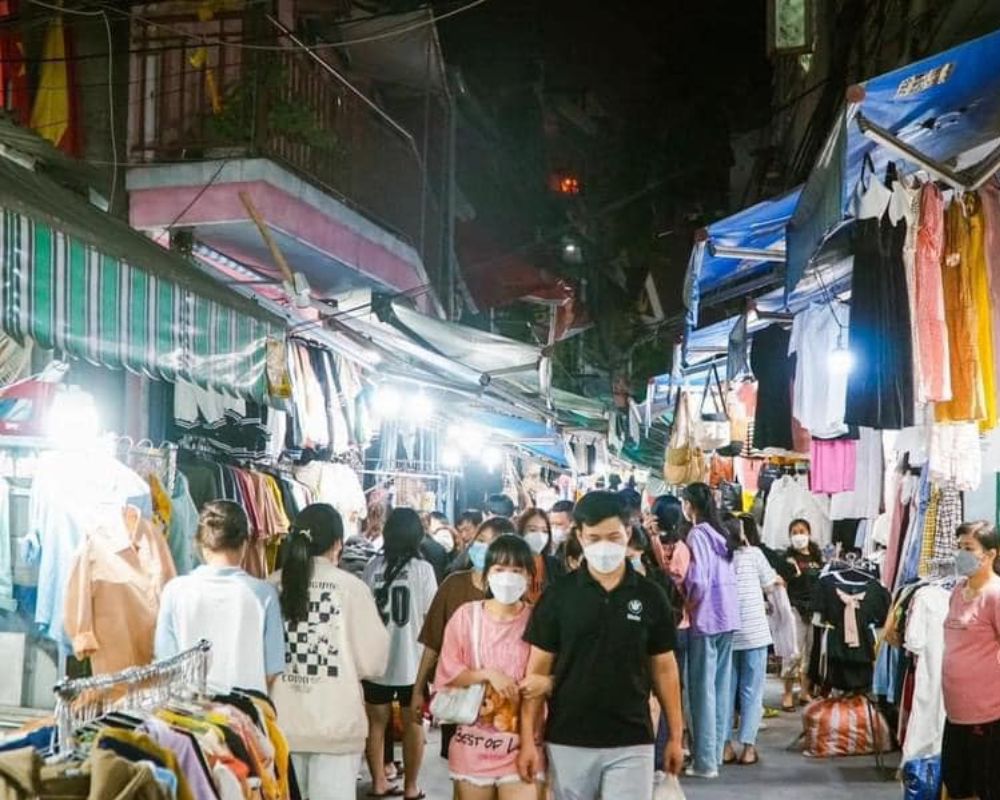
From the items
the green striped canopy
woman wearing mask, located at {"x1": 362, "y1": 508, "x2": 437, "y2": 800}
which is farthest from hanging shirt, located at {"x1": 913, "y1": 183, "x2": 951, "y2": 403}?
woman wearing mask, located at {"x1": 362, "y1": 508, "x2": 437, "y2": 800}

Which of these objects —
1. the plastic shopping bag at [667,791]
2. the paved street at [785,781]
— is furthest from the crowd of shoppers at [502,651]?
the paved street at [785,781]

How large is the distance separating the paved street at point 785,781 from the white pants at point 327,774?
8.27 ft

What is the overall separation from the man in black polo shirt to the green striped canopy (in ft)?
7.95

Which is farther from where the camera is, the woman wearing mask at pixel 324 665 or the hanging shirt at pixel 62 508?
the hanging shirt at pixel 62 508

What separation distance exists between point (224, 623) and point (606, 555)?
78.6 inches

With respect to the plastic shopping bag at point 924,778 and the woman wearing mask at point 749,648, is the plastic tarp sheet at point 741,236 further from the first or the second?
the plastic shopping bag at point 924,778

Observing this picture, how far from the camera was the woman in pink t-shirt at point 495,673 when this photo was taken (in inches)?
220

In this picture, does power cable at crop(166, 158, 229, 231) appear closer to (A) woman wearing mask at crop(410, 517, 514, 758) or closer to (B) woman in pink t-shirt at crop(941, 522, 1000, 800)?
(A) woman wearing mask at crop(410, 517, 514, 758)

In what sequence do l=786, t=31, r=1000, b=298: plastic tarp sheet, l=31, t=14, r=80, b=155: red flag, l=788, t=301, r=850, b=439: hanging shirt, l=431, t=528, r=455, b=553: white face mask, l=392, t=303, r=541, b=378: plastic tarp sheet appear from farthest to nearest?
1. l=431, t=528, r=455, b=553: white face mask
2. l=392, t=303, r=541, b=378: plastic tarp sheet
3. l=31, t=14, r=80, b=155: red flag
4. l=788, t=301, r=850, b=439: hanging shirt
5. l=786, t=31, r=1000, b=298: plastic tarp sheet

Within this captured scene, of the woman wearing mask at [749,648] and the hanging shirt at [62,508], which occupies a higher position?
the hanging shirt at [62,508]

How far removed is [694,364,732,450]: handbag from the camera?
13.9 m

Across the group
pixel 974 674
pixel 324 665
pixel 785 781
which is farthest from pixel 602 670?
pixel 785 781

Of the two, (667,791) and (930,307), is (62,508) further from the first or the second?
(930,307)

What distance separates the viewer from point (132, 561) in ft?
21.7
